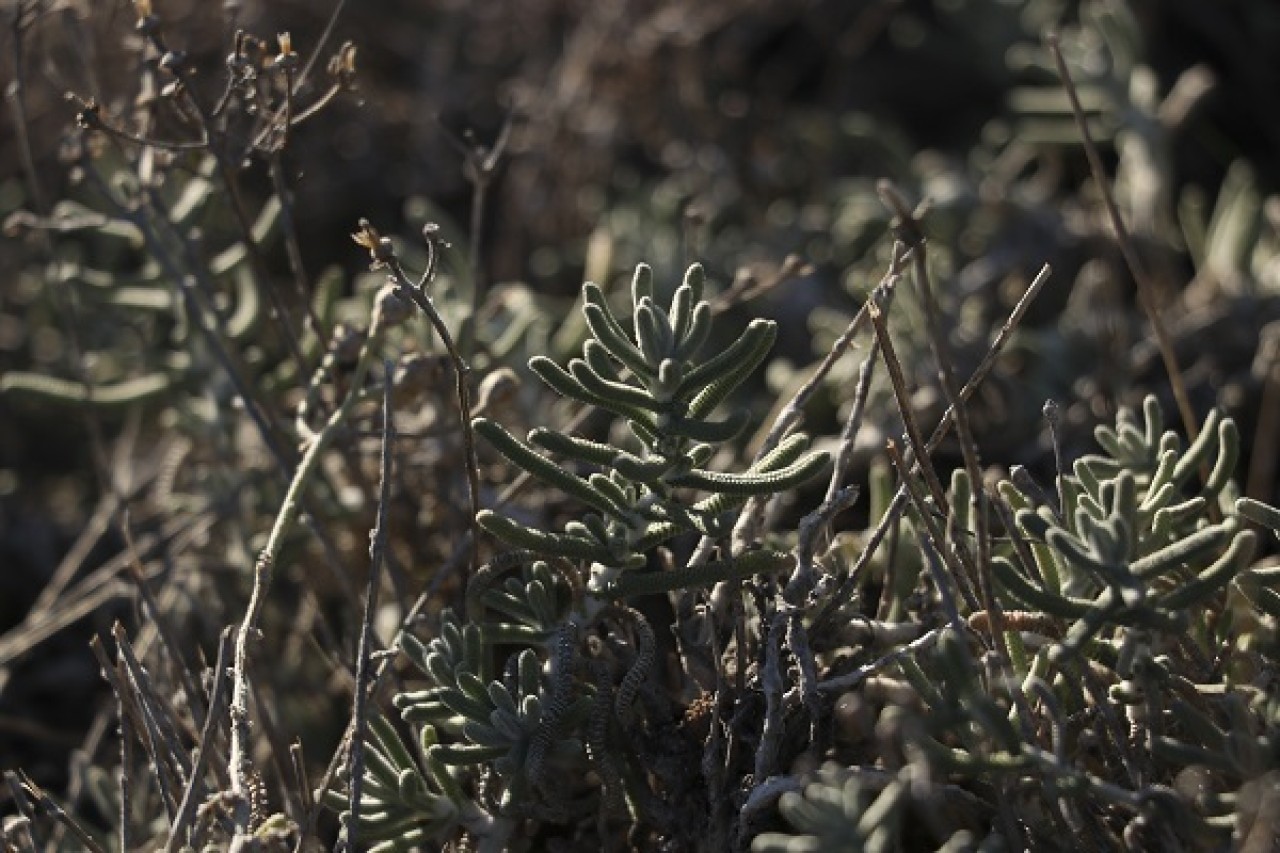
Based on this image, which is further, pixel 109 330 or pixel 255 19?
pixel 255 19

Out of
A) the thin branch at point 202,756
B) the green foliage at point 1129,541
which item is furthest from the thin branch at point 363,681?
the green foliage at point 1129,541

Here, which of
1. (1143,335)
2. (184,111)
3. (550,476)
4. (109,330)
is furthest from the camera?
(109,330)

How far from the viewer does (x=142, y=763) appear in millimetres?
1890

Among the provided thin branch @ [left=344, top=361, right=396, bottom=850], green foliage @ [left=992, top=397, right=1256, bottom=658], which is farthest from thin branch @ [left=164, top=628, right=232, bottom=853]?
green foliage @ [left=992, top=397, right=1256, bottom=658]

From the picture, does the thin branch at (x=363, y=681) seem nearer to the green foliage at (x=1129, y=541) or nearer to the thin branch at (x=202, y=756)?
the thin branch at (x=202, y=756)

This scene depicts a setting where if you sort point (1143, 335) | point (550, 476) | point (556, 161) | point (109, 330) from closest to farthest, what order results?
point (550, 476) < point (1143, 335) < point (109, 330) < point (556, 161)

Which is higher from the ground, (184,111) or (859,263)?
(184,111)

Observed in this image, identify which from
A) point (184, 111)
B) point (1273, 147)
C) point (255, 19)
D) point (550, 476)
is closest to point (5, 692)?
point (184, 111)

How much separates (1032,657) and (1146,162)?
4.97 feet

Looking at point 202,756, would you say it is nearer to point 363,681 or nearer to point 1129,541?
point 363,681

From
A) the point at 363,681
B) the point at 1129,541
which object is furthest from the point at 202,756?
the point at 1129,541

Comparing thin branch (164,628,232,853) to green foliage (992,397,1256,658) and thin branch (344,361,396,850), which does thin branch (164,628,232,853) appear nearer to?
thin branch (344,361,396,850)

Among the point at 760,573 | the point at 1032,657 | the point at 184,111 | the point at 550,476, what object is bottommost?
the point at 1032,657

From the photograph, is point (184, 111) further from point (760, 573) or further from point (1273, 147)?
point (1273, 147)
